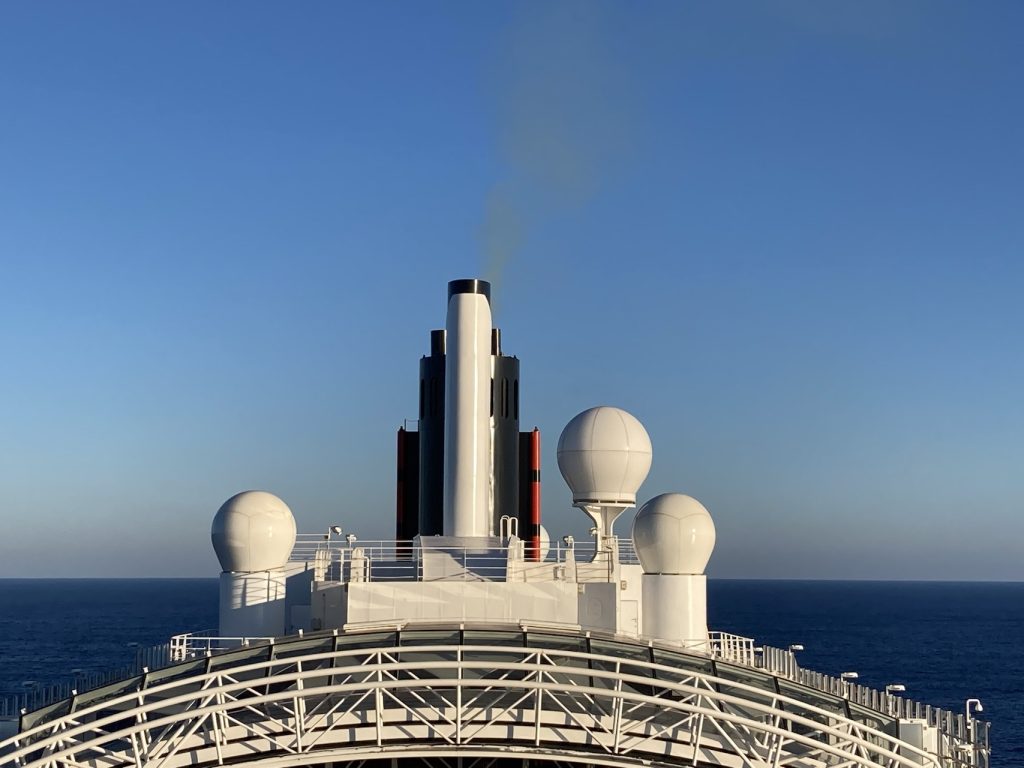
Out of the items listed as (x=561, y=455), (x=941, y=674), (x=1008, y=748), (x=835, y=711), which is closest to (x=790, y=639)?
(x=941, y=674)

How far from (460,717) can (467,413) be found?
58.0ft

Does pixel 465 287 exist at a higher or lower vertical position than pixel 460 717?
higher

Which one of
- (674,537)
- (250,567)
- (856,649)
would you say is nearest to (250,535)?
(250,567)

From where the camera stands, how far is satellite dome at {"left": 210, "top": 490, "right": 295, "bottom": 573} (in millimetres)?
39406

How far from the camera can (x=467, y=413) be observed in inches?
1658

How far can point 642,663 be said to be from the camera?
2675 centimetres

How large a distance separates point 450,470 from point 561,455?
4.06 metres

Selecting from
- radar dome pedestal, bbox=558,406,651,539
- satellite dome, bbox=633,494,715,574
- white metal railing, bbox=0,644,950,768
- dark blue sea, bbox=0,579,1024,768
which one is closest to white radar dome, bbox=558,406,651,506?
radar dome pedestal, bbox=558,406,651,539

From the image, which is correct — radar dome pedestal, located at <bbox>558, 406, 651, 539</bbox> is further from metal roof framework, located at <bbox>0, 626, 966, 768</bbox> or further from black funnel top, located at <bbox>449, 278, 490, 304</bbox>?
metal roof framework, located at <bbox>0, 626, 966, 768</bbox>

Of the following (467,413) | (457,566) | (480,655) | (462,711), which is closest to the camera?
(462,711)

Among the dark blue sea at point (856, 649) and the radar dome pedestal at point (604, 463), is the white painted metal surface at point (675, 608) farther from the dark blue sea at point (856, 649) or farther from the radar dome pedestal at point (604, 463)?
the dark blue sea at point (856, 649)

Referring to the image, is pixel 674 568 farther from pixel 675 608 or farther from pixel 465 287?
pixel 465 287

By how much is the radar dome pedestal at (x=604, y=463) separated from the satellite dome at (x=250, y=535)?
399 inches

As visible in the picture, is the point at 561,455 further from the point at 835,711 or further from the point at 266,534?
the point at 835,711
